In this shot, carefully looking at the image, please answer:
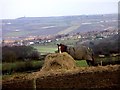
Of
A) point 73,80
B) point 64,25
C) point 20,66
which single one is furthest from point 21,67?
point 64,25

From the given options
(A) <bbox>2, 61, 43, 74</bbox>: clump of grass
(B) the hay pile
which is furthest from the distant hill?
(B) the hay pile

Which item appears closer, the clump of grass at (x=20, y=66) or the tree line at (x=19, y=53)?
the clump of grass at (x=20, y=66)

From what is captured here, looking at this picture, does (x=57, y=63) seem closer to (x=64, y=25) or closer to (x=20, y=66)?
(x=20, y=66)

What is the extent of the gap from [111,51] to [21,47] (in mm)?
3305

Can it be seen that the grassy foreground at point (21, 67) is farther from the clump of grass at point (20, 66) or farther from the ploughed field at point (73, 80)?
the ploughed field at point (73, 80)

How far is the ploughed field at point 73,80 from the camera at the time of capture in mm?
7387

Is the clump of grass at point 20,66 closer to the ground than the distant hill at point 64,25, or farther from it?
closer to the ground

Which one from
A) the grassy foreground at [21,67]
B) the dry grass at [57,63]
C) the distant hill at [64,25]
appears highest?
the distant hill at [64,25]

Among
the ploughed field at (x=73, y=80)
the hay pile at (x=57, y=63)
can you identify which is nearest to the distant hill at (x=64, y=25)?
the hay pile at (x=57, y=63)

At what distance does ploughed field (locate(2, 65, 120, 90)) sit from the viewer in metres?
7.39

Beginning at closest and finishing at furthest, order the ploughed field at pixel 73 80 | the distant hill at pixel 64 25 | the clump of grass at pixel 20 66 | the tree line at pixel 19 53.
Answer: the ploughed field at pixel 73 80 < the clump of grass at pixel 20 66 < the tree line at pixel 19 53 < the distant hill at pixel 64 25

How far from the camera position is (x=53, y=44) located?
15.2m

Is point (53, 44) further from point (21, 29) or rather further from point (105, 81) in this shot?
point (105, 81)

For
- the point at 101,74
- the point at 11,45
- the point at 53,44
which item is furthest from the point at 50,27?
the point at 101,74
